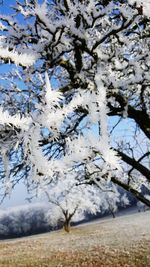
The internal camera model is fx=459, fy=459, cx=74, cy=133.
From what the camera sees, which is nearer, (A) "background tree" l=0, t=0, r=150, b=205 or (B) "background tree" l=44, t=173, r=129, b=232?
(A) "background tree" l=0, t=0, r=150, b=205

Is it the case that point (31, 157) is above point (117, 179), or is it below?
below

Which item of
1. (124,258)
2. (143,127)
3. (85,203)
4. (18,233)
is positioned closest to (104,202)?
(18,233)

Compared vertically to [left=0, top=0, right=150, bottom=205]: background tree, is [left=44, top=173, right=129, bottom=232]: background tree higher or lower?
higher

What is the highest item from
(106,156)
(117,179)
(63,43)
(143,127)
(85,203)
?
(85,203)

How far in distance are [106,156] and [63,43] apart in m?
4.45

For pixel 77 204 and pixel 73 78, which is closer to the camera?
pixel 73 78

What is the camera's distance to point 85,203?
89.5m

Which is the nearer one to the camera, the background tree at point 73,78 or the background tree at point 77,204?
the background tree at point 73,78

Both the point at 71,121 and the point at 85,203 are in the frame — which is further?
the point at 85,203

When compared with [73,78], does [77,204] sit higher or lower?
higher

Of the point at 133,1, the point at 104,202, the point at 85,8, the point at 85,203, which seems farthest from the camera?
the point at 104,202

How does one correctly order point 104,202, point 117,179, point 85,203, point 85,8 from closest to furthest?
point 85,8 → point 117,179 → point 85,203 → point 104,202

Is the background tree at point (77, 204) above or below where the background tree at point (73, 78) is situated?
above

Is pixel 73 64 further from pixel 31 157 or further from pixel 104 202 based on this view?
pixel 104 202
